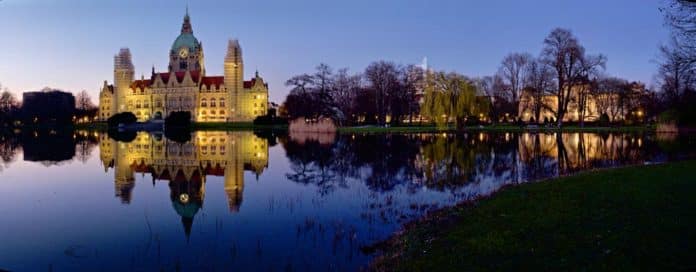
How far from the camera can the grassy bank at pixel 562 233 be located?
583 centimetres

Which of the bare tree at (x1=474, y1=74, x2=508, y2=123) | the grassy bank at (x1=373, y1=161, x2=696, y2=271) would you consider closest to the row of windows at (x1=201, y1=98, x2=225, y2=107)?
the bare tree at (x1=474, y1=74, x2=508, y2=123)

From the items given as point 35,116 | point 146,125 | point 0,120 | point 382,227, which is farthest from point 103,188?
point 35,116

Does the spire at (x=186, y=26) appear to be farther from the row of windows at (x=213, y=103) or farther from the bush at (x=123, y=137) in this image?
the bush at (x=123, y=137)

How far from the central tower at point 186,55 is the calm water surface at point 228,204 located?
4125 inches

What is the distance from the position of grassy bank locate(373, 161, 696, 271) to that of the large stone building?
4162 inches

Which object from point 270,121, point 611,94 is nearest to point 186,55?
point 270,121

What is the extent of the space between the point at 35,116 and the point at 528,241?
395ft

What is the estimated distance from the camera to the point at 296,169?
792 inches

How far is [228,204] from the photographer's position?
1234 cm

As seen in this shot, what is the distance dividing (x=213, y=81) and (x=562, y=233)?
384ft

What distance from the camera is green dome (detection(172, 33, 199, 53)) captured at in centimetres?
12525

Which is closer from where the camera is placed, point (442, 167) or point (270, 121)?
point (442, 167)

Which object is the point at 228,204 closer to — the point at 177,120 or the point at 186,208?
the point at 186,208

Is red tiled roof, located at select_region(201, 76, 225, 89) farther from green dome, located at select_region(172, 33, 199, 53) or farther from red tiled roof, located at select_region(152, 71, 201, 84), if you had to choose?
green dome, located at select_region(172, 33, 199, 53)
